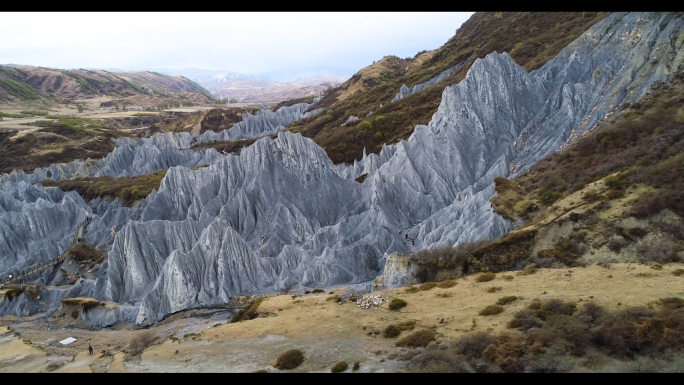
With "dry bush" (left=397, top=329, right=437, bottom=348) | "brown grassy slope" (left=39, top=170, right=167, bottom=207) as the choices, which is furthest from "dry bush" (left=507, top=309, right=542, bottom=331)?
"brown grassy slope" (left=39, top=170, right=167, bottom=207)

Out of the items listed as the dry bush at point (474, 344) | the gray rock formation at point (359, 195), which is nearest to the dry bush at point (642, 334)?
the dry bush at point (474, 344)

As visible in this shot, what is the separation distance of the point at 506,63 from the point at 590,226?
35715 millimetres

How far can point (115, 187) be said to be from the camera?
7106 cm

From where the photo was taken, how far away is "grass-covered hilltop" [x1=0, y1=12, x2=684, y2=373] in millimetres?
18297

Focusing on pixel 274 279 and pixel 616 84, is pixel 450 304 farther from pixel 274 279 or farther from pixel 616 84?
pixel 616 84

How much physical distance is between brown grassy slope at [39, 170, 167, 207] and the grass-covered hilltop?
643 millimetres

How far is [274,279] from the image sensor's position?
123 ft

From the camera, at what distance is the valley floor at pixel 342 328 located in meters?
18.6

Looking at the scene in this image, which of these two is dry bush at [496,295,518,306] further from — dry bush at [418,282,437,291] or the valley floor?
dry bush at [418,282,437,291]

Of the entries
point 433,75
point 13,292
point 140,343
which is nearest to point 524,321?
point 140,343

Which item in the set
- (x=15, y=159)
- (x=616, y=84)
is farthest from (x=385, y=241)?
(x=15, y=159)

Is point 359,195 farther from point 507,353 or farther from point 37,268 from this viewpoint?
point 37,268

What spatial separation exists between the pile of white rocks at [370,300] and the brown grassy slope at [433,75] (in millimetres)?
48905

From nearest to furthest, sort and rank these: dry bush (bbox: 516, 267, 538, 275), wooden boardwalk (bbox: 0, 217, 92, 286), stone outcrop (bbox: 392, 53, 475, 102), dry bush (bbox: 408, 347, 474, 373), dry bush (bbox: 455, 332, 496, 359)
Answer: dry bush (bbox: 408, 347, 474, 373), dry bush (bbox: 455, 332, 496, 359), dry bush (bbox: 516, 267, 538, 275), wooden boardwalk (bbox: 0, 217, 92, 286), stone outcrop (bbox: 392, 53, 475, 102)
